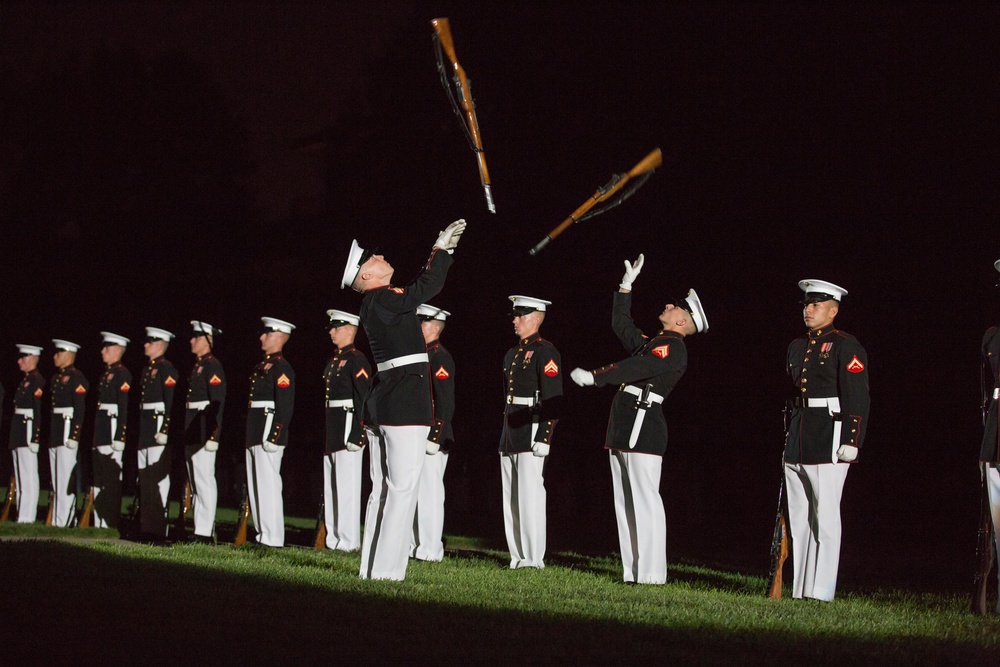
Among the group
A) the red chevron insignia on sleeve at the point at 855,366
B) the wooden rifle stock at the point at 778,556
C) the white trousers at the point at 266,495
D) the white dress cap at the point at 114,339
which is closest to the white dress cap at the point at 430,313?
the white trousers at the point at 266,495

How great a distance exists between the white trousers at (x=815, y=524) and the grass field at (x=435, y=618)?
0.22m

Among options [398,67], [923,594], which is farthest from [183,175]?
[923,594]

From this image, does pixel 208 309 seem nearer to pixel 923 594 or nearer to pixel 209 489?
pixel 209 489

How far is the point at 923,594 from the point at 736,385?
22.1ft

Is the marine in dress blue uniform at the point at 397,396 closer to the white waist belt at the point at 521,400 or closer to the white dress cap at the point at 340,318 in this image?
the white waist belt at the point at 521,400

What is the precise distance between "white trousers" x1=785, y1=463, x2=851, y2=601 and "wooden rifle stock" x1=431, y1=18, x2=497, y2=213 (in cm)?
280

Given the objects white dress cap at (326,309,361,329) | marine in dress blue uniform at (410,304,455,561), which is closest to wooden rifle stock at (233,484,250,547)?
white dress cap at (326,309,361,329)

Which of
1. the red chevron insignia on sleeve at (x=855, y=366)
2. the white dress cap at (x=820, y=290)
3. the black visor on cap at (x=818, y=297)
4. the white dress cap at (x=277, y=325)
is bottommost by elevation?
the red chevron insignia on sleeve at (x=855, y=366)

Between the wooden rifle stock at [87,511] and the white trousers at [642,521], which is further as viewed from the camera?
the wooden rifle stock at [87,511]

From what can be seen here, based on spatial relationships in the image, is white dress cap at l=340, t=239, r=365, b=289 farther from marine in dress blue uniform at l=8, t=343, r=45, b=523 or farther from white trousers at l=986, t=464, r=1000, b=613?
marine in dress blue uniform at l=8, t=343, r=45, b=523

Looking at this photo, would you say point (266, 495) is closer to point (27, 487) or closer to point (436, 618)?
point (27, 487)

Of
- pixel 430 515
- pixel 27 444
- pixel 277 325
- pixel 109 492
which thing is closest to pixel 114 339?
pixel 109 492

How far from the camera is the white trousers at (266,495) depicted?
12.5 meters

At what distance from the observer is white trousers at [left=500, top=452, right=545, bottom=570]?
34.3ft
